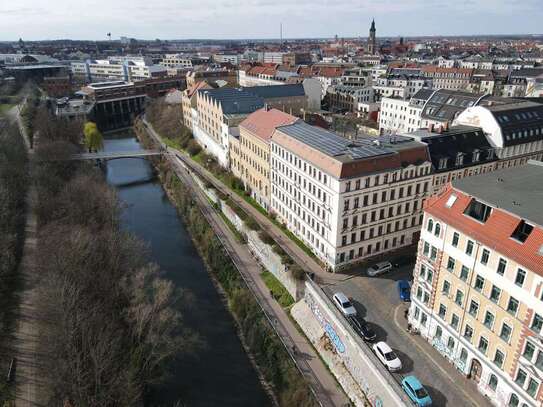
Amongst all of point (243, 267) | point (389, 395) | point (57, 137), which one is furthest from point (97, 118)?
point (389, 395)

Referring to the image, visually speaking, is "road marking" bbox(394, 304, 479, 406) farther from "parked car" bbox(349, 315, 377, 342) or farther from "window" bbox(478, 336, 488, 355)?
"window" bbox(478, 336, 488, 355)

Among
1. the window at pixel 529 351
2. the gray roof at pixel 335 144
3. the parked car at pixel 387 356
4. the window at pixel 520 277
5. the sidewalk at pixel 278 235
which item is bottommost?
the sidewalk at pixel 278 235

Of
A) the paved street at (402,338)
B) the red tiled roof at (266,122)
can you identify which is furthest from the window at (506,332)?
the red tiled roof at (266,122)

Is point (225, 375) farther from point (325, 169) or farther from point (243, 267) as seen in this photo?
point (325, 169)

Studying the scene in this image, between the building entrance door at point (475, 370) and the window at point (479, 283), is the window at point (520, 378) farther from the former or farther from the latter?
the window at point (479, 283)

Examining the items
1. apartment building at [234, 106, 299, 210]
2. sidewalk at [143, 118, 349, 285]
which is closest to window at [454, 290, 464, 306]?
sidewalk at [143, 118, 349, 285]

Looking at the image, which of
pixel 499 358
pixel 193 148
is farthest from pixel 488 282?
pixel 193 148

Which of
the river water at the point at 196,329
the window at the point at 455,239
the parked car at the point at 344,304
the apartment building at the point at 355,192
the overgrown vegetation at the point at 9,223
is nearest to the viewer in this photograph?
the window at the point at 455,239

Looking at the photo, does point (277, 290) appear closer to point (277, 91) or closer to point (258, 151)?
point (258, 151)
